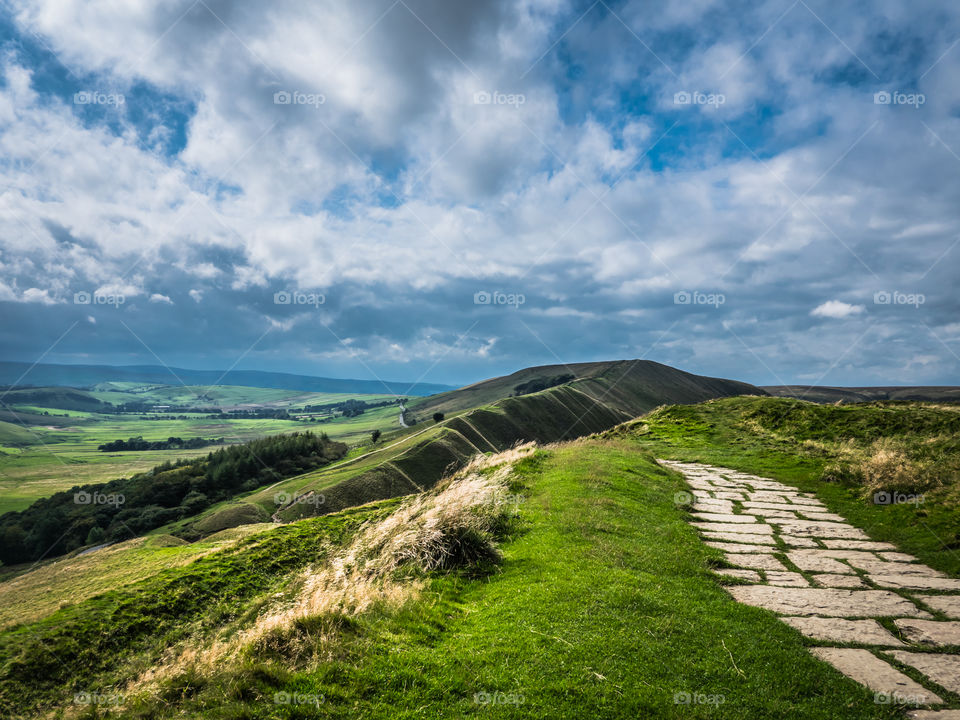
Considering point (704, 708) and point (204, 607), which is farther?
point (204, 607)

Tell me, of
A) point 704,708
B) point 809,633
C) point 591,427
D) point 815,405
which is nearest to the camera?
point 704,708

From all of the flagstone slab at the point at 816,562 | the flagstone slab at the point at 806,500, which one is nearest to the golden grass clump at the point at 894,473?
the flagstone slab at the point at 806,500

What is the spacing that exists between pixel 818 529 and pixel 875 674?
23.2 ft

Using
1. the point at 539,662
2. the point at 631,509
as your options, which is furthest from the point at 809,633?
the point at 631,509

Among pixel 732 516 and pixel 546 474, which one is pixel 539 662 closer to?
pixel 732 516

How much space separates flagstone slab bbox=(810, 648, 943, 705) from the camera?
474 centimetres

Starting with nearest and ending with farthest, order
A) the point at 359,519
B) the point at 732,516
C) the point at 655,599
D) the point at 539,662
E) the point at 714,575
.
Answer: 1. the point at 539,662
2. the point at 655,599
3. the point at 714,575
4. the point at 359,519
5. the point at 732,516

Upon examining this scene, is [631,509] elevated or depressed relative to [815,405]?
depressed

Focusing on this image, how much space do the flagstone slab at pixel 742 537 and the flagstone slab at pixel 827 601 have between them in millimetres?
2524

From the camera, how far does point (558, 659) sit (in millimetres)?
5285

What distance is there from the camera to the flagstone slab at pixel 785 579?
25.8 ft

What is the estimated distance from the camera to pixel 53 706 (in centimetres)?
503

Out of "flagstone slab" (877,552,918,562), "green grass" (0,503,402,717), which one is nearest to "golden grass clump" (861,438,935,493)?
"flagstone slab" (877,552,918,562)

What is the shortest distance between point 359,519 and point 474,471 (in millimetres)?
5442
